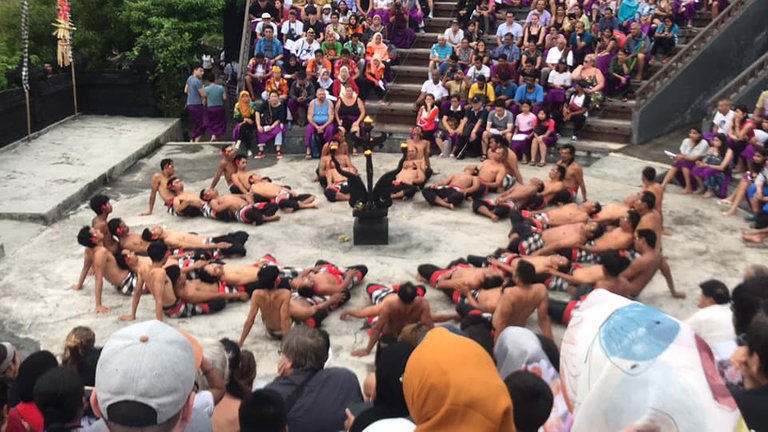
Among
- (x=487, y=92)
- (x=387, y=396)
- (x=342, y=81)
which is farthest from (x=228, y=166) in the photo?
(x=387, y=396)

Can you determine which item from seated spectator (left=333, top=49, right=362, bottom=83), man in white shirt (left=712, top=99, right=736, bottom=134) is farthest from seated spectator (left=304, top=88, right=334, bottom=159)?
man in white shirt (left=712, top=99, right=736, bottom=134)

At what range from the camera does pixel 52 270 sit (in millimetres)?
9039

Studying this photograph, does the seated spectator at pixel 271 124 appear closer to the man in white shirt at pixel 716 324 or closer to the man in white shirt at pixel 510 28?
the man in white shirt at pixel 510 28

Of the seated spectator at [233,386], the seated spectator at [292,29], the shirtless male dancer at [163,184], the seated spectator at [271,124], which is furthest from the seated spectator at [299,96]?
the seated spectator at [233,386]

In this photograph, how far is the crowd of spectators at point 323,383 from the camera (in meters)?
2.50

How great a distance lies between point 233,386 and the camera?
4.62m

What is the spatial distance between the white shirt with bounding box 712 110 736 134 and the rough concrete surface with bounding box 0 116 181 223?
9.65 m

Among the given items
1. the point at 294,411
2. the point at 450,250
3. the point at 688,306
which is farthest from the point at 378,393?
the point at 450,250

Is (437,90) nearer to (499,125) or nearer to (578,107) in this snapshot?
(499,125)

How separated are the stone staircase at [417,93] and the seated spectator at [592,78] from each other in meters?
0.33

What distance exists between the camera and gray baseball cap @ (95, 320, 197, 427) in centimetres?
251

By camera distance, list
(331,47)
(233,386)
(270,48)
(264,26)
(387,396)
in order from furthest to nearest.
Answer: (264,26) < (270,48) < (331,47) < (233,386) < (387,396)

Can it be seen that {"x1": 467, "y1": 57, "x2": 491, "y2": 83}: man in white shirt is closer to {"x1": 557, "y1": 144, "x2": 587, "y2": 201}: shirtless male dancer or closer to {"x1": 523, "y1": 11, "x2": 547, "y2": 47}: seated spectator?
{"x1": 523, "y1": 11, "x2": 547, "y2": 47}: seated spectator

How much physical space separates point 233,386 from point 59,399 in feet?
3.68
